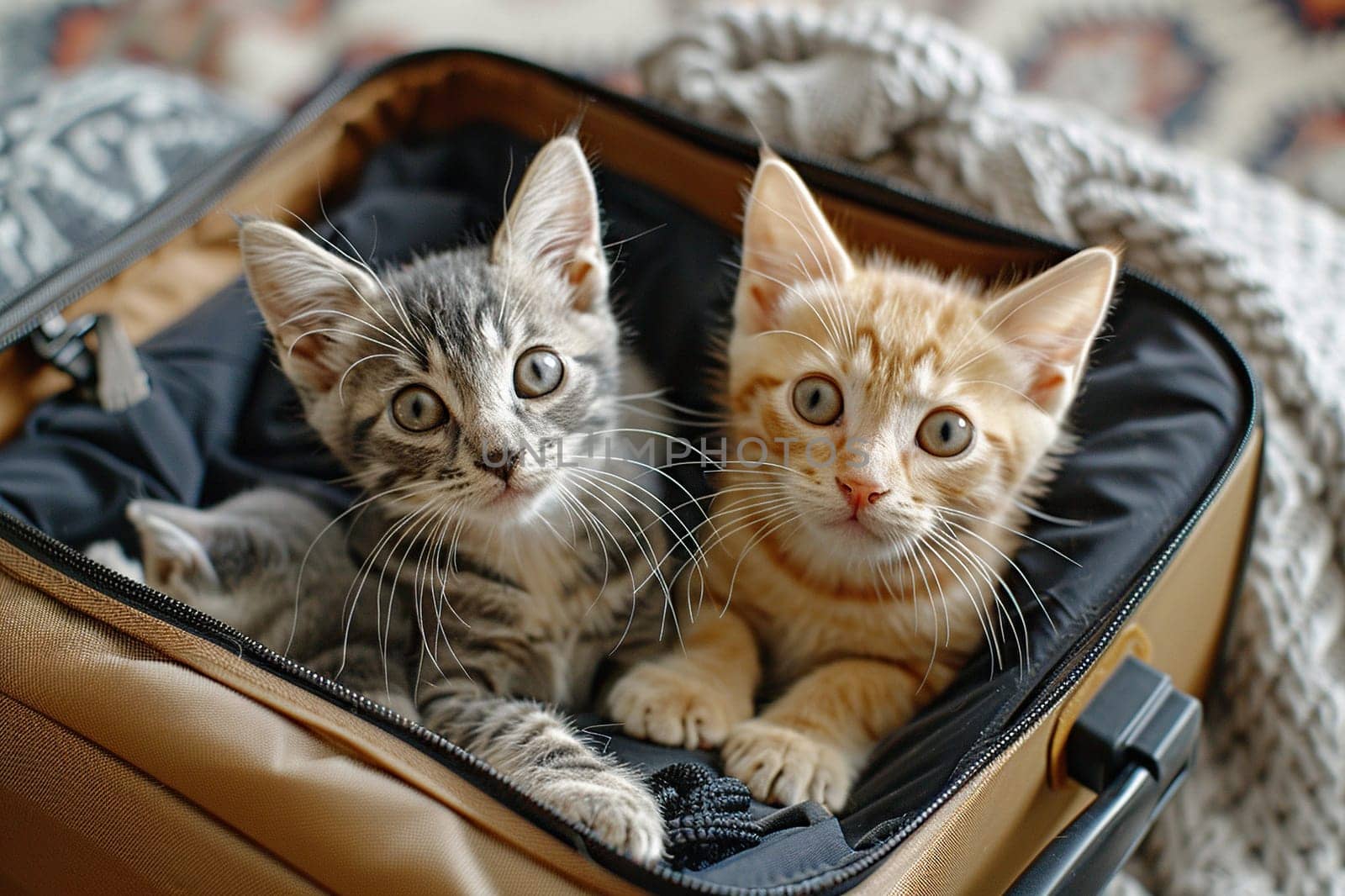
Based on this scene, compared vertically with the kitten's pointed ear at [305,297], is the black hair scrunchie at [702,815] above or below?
below

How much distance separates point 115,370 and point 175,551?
30cm

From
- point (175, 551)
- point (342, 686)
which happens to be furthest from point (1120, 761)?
point (175, 551)

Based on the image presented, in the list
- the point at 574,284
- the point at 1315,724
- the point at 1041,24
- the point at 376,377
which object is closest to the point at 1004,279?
the point at 574,284

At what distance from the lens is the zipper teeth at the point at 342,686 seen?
2.53 ft

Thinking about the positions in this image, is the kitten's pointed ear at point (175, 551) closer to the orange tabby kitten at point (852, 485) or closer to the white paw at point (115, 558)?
the white paw at point (115, 558)

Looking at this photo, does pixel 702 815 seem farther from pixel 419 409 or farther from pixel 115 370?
pixel 115 370

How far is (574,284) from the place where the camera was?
1112 mm

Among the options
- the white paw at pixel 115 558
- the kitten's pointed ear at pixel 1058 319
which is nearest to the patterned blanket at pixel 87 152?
the white paw at pixel 115 558

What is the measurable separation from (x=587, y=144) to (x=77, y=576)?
2.79ft

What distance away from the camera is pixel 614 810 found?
812mm

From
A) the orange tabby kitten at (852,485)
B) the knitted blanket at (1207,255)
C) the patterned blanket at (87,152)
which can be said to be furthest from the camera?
the patterned blanket at (87,152)

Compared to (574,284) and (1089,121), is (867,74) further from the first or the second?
(574,284)

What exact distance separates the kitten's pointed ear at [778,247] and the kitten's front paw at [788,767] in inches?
18.4

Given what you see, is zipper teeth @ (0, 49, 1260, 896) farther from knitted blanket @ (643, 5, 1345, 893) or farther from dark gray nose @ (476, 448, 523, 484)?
dark gray nose @ (476, 448, 523, 484)
